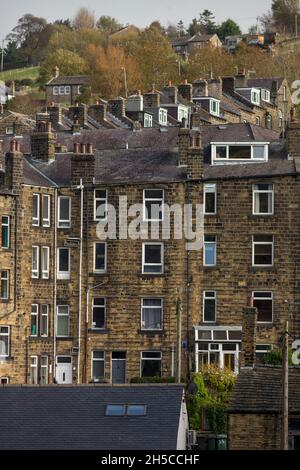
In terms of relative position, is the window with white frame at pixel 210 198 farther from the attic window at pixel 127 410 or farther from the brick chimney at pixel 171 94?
the brick chimney at pixel 171 94

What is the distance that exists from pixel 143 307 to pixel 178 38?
118931mm

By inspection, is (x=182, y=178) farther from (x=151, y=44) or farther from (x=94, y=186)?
(x=151, y=44)

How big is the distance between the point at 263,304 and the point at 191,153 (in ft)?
23.4

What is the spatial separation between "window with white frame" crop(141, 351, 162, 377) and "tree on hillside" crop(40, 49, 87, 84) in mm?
91002

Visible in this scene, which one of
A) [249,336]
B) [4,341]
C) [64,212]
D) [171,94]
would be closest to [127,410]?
[249,336]

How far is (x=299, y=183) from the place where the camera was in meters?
78.0

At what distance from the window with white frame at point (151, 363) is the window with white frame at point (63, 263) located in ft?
16.3

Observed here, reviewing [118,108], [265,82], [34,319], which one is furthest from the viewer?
[265,82]

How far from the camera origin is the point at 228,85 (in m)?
131

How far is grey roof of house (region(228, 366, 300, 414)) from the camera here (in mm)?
58719

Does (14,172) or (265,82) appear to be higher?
(265,82)

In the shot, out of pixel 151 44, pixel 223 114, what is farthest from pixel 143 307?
pixel 151 44

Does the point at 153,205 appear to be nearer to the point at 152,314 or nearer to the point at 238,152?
the point at 238,152

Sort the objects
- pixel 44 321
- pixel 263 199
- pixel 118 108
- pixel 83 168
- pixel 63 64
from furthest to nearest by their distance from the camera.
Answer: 1. pixel 63 64
2. pixel 118 108
3. pixel 83 168
4. pixel 44 321
5. pixel 263 199
